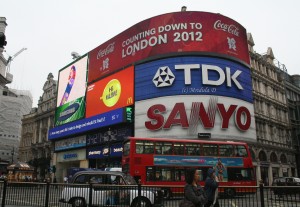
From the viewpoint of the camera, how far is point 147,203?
11.1 meters

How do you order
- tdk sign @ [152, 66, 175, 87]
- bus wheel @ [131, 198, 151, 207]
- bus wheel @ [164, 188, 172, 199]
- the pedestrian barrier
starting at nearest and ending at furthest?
1. the pedestrian barrier
2. bus wheel @ [164, 188, 172, 199]
3. bus wheel @ [131, 198, 151, 207]
4. tdk sign @ [152, 66, 175, 87]

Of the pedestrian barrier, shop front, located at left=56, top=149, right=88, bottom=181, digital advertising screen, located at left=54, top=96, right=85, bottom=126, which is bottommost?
the pedestrian barrier

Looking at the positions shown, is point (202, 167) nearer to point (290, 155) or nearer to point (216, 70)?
point (216, 70)

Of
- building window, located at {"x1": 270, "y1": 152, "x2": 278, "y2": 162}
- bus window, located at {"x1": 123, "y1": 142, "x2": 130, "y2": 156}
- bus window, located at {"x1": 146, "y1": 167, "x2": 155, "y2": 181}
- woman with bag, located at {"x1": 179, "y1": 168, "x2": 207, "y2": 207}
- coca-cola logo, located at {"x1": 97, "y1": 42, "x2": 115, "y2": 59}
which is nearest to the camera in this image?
woman with bag, located at {"x1": 179, "y1": 168, "x2": 207, "y2": 207}

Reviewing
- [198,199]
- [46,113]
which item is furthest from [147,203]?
[46,113]

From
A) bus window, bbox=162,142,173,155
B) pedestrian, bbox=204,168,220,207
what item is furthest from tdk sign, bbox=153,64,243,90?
pedestrian, bbox=204,168,220,207

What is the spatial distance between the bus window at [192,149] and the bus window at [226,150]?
1919 mm

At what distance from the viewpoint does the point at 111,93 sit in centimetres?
4484

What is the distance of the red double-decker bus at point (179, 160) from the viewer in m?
22.1

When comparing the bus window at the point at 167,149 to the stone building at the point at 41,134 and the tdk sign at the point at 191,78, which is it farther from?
the stone building at the point at 41,134

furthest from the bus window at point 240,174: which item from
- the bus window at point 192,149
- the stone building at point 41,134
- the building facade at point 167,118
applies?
the stone building at point 41,134

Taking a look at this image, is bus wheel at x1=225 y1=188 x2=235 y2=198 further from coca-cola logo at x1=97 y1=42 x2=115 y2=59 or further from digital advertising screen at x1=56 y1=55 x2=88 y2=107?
digital advertising screen at x1=56 y1=55 x2=88 y2=107

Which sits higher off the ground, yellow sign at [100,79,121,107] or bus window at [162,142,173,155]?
yellow sign at [100,79,121,107]

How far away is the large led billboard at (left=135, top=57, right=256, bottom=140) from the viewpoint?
3616cm
